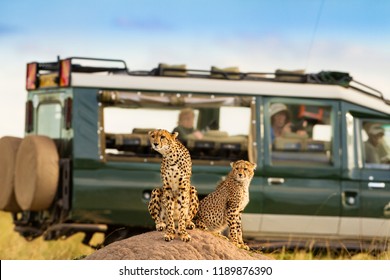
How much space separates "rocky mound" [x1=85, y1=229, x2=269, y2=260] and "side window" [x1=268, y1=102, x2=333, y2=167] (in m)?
5.83

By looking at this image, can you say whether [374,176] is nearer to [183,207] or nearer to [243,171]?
[243,171]

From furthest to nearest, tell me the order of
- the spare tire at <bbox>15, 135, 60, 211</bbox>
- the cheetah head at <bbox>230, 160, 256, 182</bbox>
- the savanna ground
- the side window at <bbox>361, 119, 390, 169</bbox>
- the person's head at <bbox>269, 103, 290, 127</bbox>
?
the side window at <bbox>361, 119, 390, 169</bbox>
the person's head at <bbox>269, 103, 290, 127</bbox>
the savanna ground
the spare tire at <bbox>15, 135, 60, 211</bbox>
the cheetah head at <bbox>230, 160, 256, 182</bbox>

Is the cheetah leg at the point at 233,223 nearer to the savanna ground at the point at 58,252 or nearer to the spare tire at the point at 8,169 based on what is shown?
the savanna ground at the point at 58,252

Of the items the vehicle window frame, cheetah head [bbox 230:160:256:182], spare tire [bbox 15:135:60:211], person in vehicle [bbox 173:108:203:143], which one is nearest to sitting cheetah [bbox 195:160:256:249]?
cheetah head [bbox 230:160:256:182]

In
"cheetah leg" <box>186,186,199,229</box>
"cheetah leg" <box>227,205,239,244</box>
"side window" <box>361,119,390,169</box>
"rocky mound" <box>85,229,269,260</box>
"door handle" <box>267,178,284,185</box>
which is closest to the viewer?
"cheetah leg" <box>186,186,199,229</box>

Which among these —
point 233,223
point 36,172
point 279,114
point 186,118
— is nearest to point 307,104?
point 279,114

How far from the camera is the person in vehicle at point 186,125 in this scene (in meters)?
13.1

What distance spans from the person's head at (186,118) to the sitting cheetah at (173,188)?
6.17 metres

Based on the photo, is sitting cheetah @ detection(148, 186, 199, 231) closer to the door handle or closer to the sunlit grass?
the sunlit grass

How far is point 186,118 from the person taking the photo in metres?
13.2

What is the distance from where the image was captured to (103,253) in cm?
754

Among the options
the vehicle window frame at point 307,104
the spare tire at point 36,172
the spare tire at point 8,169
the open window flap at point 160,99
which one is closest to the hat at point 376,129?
the vehicle window frame at point 307,104

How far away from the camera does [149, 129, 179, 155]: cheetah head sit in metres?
6.79

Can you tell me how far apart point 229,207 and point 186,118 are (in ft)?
18.7
